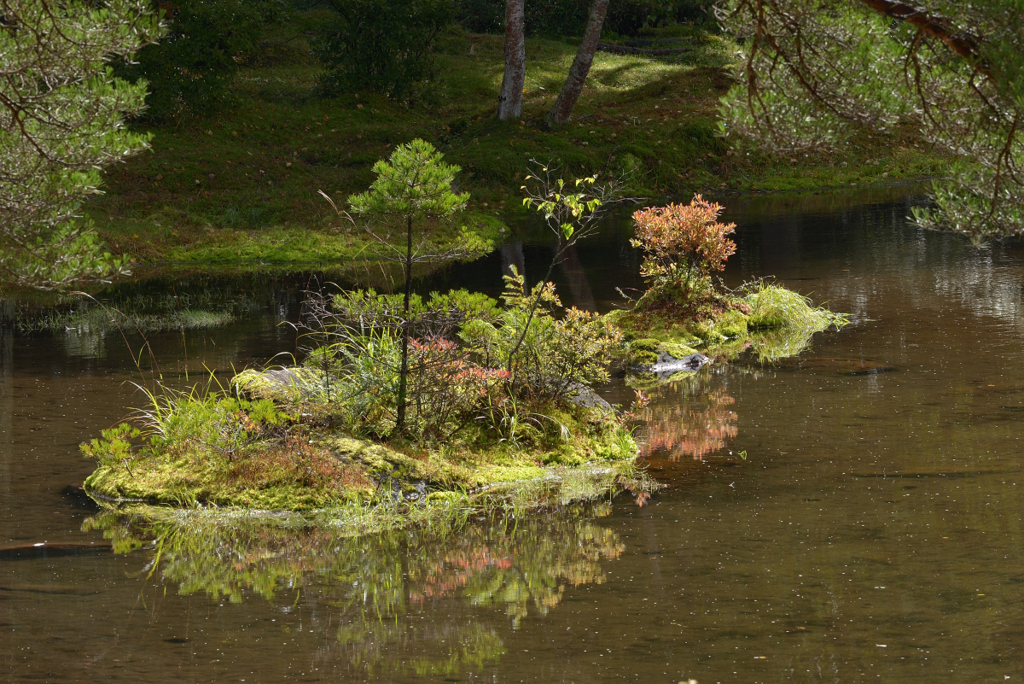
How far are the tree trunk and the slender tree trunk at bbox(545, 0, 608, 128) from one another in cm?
104

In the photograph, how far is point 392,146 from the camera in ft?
95.5

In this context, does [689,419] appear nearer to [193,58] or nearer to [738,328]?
[738,328]

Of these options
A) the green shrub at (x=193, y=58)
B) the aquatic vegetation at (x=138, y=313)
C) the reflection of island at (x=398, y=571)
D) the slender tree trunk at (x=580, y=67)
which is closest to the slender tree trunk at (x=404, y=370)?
the reflection of island at (x=398, y=571)

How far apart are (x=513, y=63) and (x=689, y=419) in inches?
814

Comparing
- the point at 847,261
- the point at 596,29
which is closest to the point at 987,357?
the point at 847,261

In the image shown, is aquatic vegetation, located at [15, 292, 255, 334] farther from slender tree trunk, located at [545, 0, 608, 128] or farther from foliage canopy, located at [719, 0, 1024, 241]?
slender tree trunk, located at [545, 0, 608, 128]

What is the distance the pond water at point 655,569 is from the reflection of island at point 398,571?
0.02 meters

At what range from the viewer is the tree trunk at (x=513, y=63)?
29.0 metres

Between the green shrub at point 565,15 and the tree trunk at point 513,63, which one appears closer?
the tree trunk at point 513,63

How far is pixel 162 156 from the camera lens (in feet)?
87.1

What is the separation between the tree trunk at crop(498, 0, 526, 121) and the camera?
29.0 m

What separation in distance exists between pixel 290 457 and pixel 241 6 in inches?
904

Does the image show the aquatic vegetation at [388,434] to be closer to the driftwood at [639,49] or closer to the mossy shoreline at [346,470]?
the mossy shoreline at [346,470]

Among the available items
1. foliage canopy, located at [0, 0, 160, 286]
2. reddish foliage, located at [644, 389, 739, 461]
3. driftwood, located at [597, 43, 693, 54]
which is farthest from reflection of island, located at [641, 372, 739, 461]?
driftwood, located at [597, 43, 693, 54]
